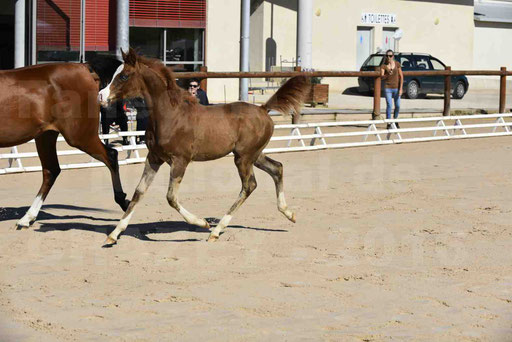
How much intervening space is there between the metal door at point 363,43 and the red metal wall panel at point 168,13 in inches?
488

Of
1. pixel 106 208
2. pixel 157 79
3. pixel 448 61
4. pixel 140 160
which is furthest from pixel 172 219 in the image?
pixel 448 61

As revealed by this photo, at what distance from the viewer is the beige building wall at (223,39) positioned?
27.1 meters

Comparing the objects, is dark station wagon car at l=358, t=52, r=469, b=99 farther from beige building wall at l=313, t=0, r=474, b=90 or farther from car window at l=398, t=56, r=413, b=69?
beige building wall at l=313, t=0, r=474, b=90

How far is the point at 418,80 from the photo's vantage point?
3134cm

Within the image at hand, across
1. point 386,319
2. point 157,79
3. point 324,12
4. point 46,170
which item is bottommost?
point 386,319

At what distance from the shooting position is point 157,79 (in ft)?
28.1

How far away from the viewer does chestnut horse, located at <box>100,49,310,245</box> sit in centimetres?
847

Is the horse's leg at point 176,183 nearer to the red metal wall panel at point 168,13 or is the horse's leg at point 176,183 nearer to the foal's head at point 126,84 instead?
the foal's head at point 126,84

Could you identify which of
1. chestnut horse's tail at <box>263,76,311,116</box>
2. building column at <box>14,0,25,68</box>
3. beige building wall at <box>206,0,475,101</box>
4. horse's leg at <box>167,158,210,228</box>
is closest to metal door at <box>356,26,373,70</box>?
beige building wall at <box>206,0,475,101</box>

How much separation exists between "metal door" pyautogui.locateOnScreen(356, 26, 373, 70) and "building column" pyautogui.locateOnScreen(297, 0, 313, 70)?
7573 millimetres

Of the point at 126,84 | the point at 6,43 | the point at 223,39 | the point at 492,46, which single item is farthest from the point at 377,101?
the point at 492,46

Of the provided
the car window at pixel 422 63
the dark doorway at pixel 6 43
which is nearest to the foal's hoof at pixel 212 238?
the dark doorway at pixel 6 43

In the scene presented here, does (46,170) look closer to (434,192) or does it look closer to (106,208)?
(106,208)

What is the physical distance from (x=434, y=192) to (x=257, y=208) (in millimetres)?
2576
